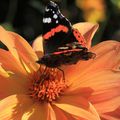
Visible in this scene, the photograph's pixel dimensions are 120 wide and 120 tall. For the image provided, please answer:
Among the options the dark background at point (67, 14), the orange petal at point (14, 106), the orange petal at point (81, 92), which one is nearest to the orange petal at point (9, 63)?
the orange petal at point (14, 106)

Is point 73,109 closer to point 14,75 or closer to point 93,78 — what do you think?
point 93,78

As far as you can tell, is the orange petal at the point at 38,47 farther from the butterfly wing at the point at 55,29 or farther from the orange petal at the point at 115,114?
the orange petal at the point at 115,114

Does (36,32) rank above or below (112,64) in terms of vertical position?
below

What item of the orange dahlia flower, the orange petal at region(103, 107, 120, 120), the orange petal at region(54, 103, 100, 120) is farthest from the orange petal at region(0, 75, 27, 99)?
the orange petal at region(103, 107, 120, 120)

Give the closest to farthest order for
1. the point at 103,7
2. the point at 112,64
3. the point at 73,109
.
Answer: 1. the point at 73,109
2. the point at 112,64
3. the point at 103,7

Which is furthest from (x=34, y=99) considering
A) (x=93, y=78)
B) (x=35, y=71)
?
(x=93, y=78)
